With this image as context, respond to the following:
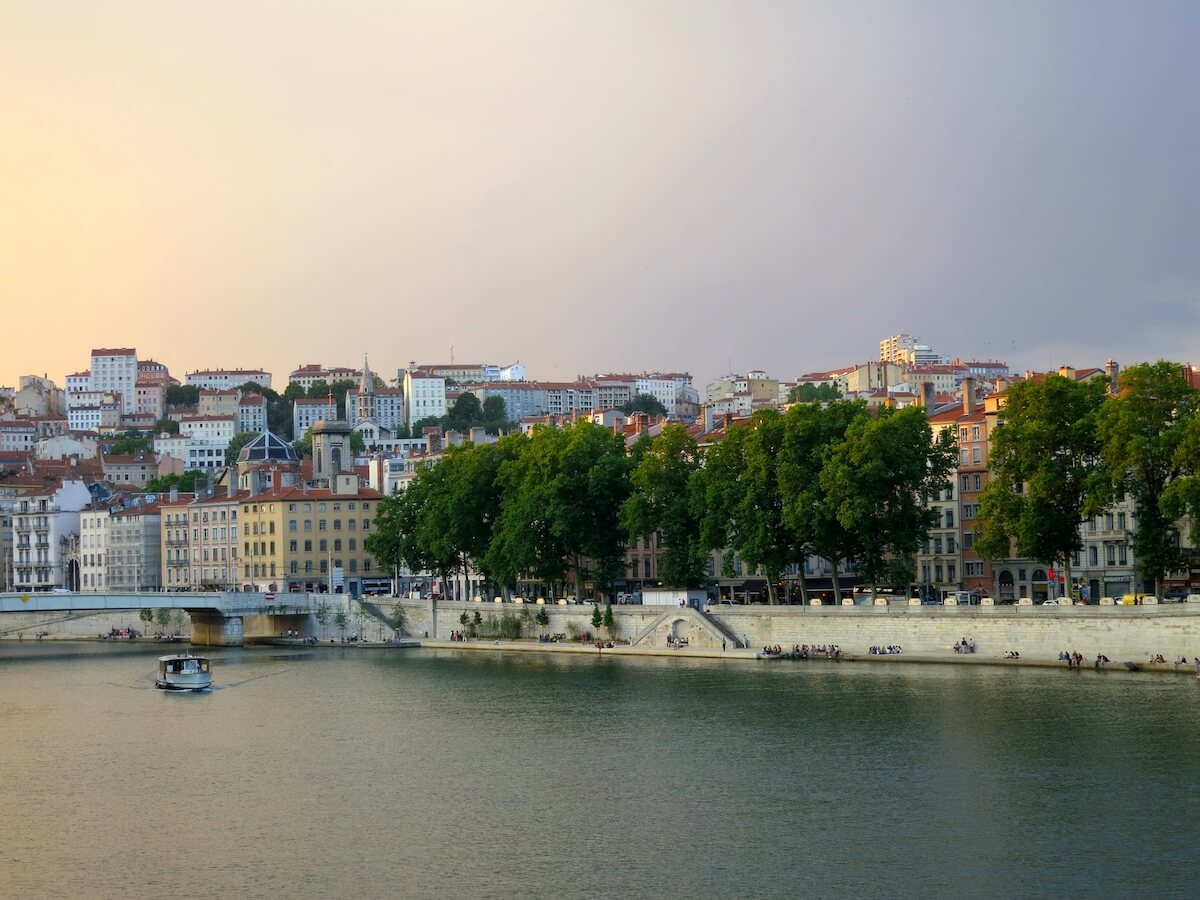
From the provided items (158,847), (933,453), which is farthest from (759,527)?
(158,847)

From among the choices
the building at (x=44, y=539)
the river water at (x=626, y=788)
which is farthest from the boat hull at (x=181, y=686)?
the building at (x=44, y=539)

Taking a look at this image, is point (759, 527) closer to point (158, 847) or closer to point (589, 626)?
point (589, 626)

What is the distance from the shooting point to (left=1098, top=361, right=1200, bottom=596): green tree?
6044 centimetres

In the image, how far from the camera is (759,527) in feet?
232

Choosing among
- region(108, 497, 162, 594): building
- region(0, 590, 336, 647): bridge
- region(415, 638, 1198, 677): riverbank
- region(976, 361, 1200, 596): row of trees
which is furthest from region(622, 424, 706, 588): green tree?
region(108, 497, 162, 594): building

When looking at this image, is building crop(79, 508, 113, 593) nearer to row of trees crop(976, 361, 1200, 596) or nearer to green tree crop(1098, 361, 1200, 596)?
row of trees crop(976, 361, 1200, 596)

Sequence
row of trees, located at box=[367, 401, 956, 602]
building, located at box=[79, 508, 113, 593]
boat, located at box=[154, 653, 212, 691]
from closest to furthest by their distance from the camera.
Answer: boat, located at box=[154, 653, 212, 691] < row of trees, located at box=[367, 401, 956, 602] < building, located at box=[79, 508, 113, 593]

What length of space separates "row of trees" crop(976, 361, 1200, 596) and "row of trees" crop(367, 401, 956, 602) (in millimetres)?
4737

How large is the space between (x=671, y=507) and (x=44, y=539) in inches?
2753

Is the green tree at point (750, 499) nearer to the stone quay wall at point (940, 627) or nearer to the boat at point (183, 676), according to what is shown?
the stone quay wall at point (940, 627)

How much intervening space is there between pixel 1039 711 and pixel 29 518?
99194 mm

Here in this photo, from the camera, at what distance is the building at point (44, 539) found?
428 ft

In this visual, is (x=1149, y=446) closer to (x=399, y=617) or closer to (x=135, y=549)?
(x=399, y=617)

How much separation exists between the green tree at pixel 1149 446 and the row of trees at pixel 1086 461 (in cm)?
4
